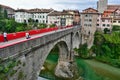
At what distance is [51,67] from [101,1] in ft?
129

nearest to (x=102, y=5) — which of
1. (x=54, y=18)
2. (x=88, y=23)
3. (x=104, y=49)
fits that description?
(x=88, y=23)

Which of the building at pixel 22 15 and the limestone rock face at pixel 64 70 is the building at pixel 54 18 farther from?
the limestone rock face at pixel 64 70

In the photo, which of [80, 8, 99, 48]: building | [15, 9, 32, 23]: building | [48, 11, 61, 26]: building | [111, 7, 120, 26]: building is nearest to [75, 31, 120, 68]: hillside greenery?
[80, 8, 99, 48]: building

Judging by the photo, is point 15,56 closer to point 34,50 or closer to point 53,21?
point 34,50

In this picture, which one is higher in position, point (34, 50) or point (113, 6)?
point (113, 6)

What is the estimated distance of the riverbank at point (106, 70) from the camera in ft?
123

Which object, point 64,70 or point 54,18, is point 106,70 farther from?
point 54,18

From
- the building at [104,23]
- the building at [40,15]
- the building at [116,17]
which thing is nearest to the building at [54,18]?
the building at [40,15]

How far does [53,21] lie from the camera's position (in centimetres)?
8138

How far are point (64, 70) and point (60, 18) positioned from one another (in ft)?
146

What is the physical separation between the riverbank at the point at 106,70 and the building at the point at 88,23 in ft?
38.9

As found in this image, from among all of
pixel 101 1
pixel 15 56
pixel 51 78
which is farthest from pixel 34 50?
pixel 101 1

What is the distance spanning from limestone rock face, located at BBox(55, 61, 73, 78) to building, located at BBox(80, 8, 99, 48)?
2016 cm

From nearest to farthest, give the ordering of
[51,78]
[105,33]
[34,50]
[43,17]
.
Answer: [34,50], [51,78], [105,33], [43,17]
